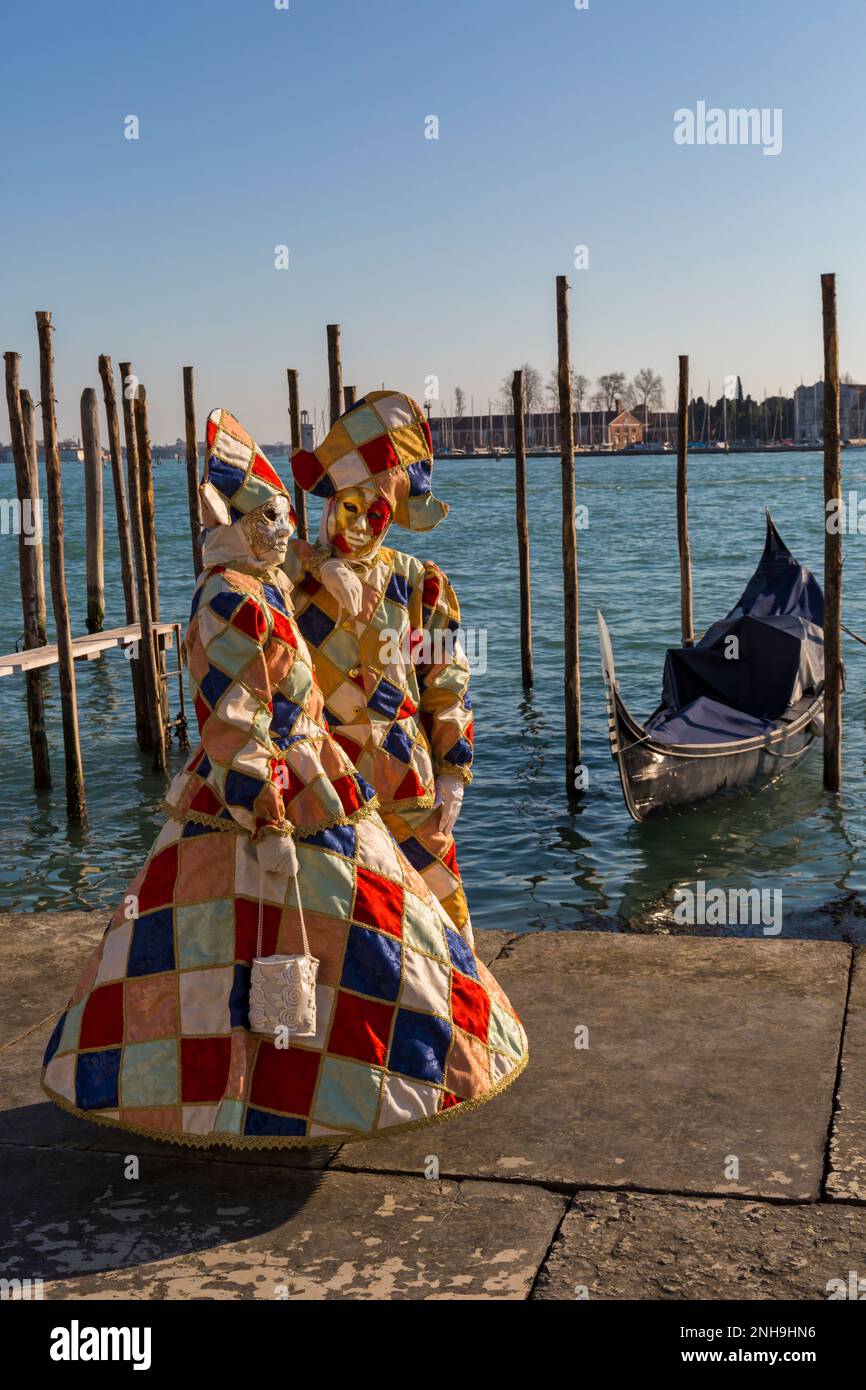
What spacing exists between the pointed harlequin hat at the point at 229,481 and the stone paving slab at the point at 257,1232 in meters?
1.34

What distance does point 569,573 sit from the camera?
32.8ft

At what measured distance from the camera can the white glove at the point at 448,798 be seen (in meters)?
3.37

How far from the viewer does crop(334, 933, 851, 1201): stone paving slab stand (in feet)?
9.21

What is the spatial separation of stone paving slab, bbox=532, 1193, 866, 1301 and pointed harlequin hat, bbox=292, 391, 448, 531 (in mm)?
1641

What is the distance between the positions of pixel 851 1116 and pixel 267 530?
1.74 metres

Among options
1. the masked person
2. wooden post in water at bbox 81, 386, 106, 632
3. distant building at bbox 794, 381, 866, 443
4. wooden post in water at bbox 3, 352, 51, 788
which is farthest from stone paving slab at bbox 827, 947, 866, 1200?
distant building at bbox 794, 381, 866, 443

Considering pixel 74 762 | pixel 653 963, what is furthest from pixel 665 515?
pixel 653 963

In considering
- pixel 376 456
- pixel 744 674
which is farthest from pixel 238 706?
pixel 744 674

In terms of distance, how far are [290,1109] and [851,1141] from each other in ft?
3.77

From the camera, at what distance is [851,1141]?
9.37 feet

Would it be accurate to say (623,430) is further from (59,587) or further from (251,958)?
(251,958)

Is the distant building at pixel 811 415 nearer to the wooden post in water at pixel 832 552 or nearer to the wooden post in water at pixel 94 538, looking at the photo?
the wooden post in water at pixel 94 538
